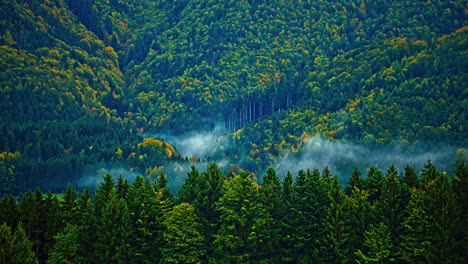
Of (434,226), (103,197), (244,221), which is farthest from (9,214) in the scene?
(434,226)

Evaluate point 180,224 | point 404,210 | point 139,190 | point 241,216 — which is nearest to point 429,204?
point 404,210

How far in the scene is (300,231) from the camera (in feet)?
384

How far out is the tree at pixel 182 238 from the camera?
4606 inches

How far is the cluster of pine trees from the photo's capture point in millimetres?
107938

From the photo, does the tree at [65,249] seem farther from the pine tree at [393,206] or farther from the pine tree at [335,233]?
the pine tree at [393,206]

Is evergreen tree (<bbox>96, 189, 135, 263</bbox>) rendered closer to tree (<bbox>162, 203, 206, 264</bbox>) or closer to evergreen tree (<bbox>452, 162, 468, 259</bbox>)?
tree (<bbox>162, 203, 206, 264</bbox>)

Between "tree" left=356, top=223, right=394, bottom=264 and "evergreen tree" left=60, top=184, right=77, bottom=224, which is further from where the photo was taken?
"evergreen tree" left=60, top=184, right=77, bottom=224

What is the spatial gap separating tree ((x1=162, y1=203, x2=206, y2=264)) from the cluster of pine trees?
21cm

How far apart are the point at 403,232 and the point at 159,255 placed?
47.7 m

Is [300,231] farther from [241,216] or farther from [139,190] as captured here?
[139,190]

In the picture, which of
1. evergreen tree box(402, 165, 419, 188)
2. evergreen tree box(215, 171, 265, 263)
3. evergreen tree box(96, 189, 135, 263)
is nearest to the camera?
evergreen tree box(96, 189, 135, 263)

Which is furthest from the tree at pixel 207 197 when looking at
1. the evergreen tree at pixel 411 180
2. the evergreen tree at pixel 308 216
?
the evergreen tree at pixel 411 180

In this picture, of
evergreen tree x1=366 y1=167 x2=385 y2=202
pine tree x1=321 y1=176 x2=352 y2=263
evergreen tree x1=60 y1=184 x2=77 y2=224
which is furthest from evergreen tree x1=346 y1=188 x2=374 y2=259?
evergreen tree x1=60 y1=184 x2=77 y2=224

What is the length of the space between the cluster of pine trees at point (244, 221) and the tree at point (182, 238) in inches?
8.4
